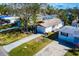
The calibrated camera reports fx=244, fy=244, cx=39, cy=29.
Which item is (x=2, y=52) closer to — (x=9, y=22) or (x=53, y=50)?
(x=9, y=22)

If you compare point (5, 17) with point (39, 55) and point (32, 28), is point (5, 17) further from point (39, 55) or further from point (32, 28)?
point (39, 55)

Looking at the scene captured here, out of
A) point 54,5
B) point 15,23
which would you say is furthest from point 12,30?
point 54,5

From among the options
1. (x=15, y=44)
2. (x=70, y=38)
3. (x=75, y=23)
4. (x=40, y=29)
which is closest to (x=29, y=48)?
(x=15, y=44)

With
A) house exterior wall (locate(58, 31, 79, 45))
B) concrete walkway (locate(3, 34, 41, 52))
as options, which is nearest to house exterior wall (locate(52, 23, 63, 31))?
house exterior wall (locate(58, 31, 79, 45))

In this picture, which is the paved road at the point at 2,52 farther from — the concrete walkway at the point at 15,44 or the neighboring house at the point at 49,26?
the neighboring house at the point at 49,26

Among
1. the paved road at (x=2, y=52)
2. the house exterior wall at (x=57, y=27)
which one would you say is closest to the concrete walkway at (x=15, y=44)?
the paved road at (x=2, y=52)

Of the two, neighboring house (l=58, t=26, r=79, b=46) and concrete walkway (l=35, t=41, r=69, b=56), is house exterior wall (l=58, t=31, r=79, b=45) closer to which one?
neighboring house (l=58, t=26, r=79, b=46)
